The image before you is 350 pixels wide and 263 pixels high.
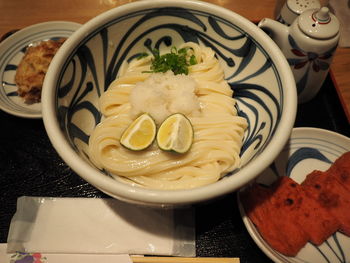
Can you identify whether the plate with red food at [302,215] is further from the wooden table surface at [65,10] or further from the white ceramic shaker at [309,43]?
the wooden table surface at [65,10]

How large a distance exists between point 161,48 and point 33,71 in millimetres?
985

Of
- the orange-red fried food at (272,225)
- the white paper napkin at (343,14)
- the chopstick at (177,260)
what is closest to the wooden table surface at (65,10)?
the white paper napkin at (343,14)

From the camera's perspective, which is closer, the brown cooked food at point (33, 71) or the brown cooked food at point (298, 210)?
the brown cooked food at point (298, 210)

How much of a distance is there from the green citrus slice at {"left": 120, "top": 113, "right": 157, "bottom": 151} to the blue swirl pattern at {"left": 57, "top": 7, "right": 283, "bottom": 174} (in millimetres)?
224

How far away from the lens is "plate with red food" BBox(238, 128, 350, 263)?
4.83 ft

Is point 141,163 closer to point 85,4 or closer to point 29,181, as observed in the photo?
point 29,181

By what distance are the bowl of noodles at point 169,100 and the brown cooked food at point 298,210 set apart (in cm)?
26

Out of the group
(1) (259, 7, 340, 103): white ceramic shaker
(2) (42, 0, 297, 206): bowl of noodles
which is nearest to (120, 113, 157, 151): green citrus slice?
(2) (42, 0, 297, 206): bowl of noodles

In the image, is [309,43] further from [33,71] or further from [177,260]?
[33,71]

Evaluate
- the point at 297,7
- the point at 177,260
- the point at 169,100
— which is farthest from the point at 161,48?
the point at 177,260

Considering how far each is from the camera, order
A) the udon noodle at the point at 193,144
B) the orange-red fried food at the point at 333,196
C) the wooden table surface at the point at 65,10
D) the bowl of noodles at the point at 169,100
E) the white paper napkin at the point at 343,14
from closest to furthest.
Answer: the bowl of noodles at the point at 169,100, the udon noodle at the point at 193,144, the orange-red fried food at the point at 333,196, the white paper napkin at the point at 343,14, the wooden table surface at the point at 65,10

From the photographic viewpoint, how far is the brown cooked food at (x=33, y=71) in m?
2.17

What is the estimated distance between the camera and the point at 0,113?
2062mm

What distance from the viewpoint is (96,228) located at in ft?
5.03
